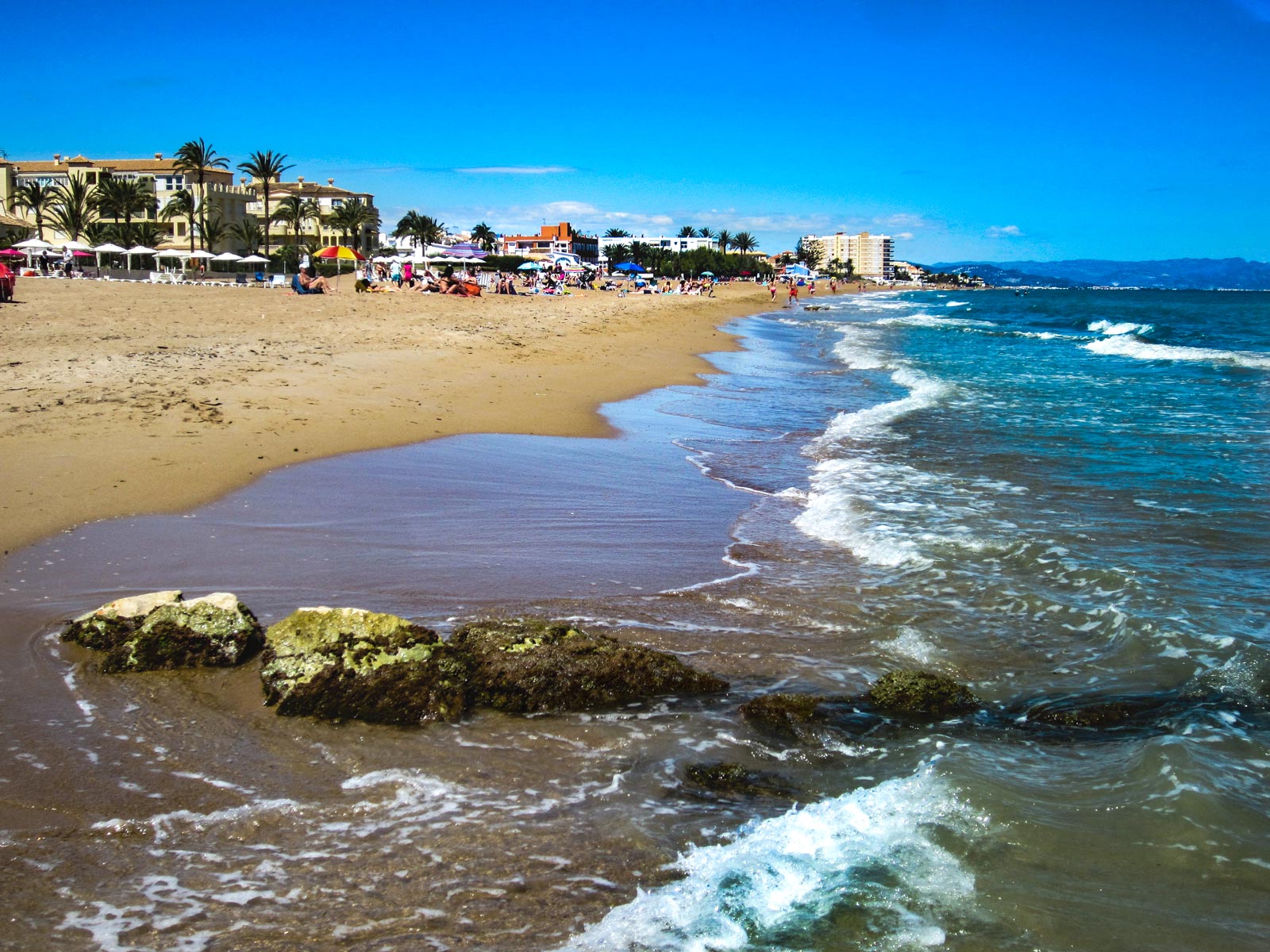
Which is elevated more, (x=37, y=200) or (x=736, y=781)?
(x=37, y=200)

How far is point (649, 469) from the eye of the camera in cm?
1019

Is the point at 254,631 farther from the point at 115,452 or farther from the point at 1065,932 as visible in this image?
the point at 115,452

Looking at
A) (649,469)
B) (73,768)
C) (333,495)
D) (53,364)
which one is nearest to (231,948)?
(73,768)

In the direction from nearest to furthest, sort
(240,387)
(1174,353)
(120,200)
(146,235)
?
(240,387) → (1174,353) → (146,235) → (120,200)

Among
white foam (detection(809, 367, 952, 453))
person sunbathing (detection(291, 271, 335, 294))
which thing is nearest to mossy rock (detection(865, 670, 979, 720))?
white foam (detection(809, 367, 952, 453))

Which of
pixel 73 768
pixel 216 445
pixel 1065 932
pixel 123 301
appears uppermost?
pixel 123 301

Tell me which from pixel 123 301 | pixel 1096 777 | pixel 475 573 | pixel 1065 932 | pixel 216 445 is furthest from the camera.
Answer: pixel 123 301

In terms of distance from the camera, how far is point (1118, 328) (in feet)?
166

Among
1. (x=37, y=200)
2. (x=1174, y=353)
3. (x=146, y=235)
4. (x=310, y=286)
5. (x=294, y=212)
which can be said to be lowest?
(x=1174, y=353)

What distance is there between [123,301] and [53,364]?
1624 centimetres

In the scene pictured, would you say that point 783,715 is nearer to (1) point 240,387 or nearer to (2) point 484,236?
(1) point 240,387

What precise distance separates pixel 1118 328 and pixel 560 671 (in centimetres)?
5359

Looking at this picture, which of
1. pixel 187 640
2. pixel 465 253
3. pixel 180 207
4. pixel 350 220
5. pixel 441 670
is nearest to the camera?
pixel 441 670

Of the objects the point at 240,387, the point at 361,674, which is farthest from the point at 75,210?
the point at 361,674
